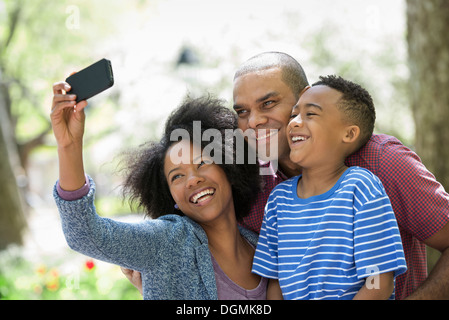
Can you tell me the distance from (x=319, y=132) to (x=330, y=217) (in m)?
0.39

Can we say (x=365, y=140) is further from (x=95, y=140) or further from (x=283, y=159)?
(x=95, y=140)

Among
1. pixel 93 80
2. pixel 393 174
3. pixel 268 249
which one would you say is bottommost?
pixel 268 249

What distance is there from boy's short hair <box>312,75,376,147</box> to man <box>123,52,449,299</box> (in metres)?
0.10

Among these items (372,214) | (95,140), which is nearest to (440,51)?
(372,214)

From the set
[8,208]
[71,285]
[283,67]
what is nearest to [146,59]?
[8,208]

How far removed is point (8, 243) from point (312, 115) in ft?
23.9

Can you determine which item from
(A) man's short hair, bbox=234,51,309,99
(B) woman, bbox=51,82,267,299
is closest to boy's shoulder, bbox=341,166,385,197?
(B) woman, bbox=51,82,267,299

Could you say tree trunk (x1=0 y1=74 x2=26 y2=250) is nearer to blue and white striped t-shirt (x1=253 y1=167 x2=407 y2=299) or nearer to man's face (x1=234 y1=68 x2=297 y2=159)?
man's face (x1=234 y1=68 x2=297 y2=159)

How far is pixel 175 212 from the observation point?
2.53 m


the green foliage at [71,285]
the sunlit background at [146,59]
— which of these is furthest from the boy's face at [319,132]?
the green foliage at [71,285]

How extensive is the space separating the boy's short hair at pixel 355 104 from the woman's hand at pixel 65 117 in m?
1.10

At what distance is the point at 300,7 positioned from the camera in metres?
11.0

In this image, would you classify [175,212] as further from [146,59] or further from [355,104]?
[146,59]

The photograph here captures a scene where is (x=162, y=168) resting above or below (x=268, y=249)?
above
